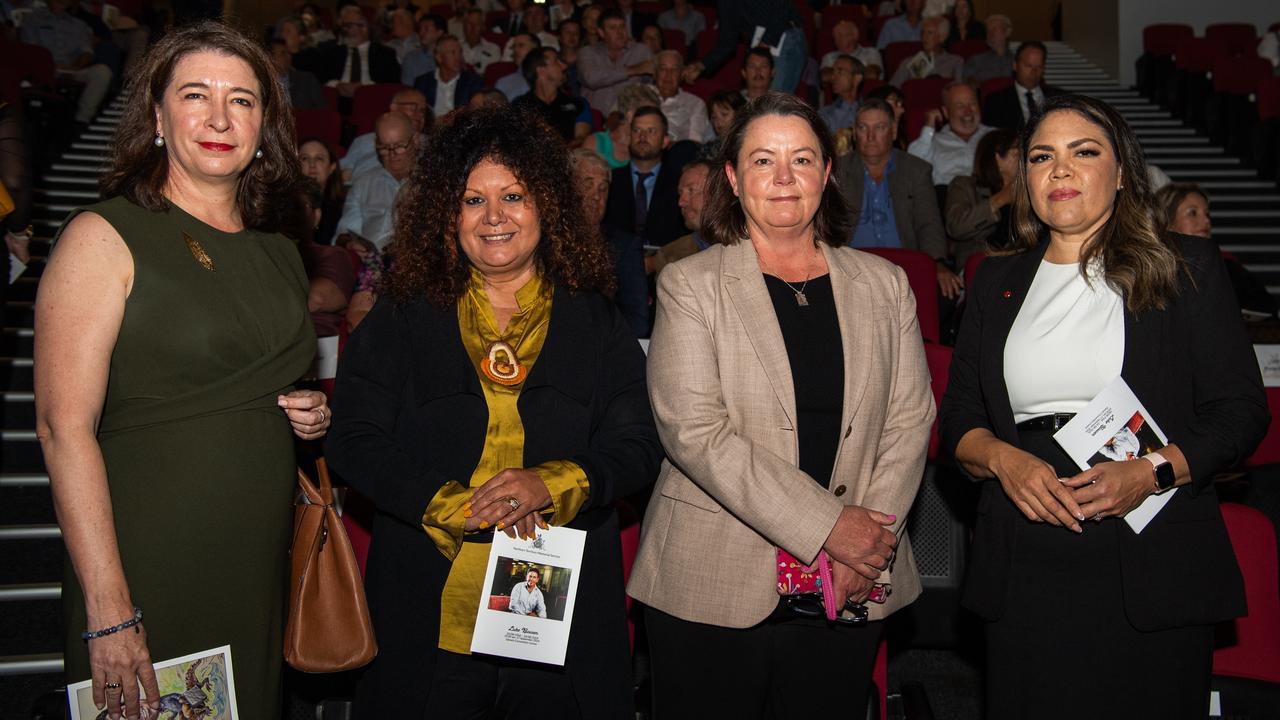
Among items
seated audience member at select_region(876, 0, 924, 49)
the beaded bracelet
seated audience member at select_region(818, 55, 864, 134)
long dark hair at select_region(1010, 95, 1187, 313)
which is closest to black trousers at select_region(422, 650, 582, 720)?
the beaded bracelet

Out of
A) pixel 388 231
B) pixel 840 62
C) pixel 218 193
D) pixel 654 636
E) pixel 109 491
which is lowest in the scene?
pixel 654 636

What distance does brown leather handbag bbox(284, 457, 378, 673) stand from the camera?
5.98 ft

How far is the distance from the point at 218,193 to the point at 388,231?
11.1 ft

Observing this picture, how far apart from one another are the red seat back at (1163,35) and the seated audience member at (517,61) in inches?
239

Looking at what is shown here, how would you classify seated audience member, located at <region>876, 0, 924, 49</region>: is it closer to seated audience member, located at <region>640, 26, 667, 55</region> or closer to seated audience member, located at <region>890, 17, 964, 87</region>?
seated audience member, located at <region>890, 17, 964, 87</region>

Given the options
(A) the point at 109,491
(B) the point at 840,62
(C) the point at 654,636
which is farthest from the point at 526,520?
(B) the point at 840,62

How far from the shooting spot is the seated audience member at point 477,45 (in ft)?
30.3

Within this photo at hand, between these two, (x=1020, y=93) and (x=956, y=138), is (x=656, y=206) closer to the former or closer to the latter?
(x=956, y=138)

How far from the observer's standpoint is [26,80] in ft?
21.5

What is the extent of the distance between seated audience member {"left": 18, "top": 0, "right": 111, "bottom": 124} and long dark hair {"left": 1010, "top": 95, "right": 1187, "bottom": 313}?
7.68 m

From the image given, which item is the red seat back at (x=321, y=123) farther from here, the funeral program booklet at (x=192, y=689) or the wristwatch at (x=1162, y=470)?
the wristwatch at (x=1162, y=470)

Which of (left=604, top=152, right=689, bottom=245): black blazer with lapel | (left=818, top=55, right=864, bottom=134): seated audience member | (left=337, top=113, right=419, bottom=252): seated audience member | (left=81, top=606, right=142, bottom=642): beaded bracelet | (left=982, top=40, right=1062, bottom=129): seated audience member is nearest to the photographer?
(left=81, top=606, right=142, bottom=642): beaded bracelet

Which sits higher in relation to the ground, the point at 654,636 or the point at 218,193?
the point at 218,193

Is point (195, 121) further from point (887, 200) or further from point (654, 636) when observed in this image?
point (887, 200)
